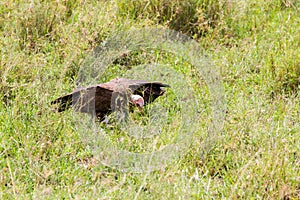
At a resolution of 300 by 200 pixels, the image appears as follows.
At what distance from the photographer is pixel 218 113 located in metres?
3.91

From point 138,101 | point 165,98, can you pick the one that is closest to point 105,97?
point 138,101

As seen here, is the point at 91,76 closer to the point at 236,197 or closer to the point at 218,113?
the point at 218,113

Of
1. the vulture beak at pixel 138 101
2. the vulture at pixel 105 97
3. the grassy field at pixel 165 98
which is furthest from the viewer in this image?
the vulture beak at pixel 138 101

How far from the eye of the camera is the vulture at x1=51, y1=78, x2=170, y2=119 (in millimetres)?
3635

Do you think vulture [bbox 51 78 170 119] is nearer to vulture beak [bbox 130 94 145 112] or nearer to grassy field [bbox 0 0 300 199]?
vulture beak [bbox 130 94 145 112]

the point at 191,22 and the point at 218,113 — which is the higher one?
the point at 191,22

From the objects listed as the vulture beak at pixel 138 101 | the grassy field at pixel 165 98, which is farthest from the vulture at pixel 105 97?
the grassy field at pixel 165 98

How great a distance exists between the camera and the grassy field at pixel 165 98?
3.04 metres

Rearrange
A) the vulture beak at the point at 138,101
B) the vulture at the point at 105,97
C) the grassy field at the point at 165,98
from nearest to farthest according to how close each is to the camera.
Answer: the grassy field at the point at 165,98, the vulture at the point at 105,97, the vulture beak at the point at 138,101

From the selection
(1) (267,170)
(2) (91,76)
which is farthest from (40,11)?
(1) (267,170)

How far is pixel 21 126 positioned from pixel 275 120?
1.78 meters

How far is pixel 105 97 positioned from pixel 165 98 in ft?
2.05

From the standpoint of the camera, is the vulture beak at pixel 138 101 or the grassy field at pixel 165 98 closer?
the grassy field at pixel 165 98

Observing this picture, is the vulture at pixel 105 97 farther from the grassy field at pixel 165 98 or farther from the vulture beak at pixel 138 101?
the grassy field at pixel 165 98
